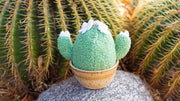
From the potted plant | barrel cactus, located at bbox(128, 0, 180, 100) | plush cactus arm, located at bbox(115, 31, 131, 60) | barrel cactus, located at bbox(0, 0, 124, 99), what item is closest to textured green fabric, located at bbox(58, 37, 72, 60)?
the potted plant

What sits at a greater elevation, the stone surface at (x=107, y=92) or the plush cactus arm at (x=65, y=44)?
the plush cactus arm at (x=65, y=44)

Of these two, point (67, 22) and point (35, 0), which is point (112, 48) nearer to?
point (67, 22)

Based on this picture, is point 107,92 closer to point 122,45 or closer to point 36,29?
point 122,45

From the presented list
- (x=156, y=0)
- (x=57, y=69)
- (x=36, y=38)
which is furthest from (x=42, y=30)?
(x=156, y=0)

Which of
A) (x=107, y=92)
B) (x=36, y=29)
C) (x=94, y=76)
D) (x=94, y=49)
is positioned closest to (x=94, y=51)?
(x=94, y=49)

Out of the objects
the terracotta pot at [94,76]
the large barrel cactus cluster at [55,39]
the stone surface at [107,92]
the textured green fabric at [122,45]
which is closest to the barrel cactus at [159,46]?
the large barrel cactus cluster at [55,39]

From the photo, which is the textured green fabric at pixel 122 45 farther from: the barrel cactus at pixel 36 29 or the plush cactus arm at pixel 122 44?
the barrel cactus at pixel 36 29
